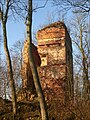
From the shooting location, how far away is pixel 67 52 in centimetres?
2327

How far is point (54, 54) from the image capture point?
22344 mm

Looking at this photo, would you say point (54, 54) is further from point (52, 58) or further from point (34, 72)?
point (34, 72)

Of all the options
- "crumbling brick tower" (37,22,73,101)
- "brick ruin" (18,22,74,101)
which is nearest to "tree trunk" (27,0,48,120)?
"brick ruin" (18,22,74,101)

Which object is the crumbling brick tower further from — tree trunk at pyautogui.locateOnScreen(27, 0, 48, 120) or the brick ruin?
tree trunk at pyautogui.locateOnScreen(27, 0, 48, 120)

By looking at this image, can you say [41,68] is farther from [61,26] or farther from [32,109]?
[32,109]

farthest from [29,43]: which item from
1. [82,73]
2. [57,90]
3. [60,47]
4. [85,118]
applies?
[60,47]

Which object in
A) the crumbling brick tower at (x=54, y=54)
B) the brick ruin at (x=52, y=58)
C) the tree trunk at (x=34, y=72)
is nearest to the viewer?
the tree trunk at (x=34, y=72)

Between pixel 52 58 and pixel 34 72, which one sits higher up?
pixel 34 72

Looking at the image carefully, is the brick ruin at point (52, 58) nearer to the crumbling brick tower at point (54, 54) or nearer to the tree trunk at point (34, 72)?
the crumbling brick tower at point (54, 54)

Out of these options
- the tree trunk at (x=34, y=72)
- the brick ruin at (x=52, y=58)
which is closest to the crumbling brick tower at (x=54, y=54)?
the brick ruin at (x=52, y=58)

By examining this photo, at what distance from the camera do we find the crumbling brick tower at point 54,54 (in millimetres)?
20658

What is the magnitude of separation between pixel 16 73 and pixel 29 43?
12.3 meters

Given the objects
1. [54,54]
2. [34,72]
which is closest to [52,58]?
[54,54]

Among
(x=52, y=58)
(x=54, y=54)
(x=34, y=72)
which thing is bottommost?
(x=52, y=58)
